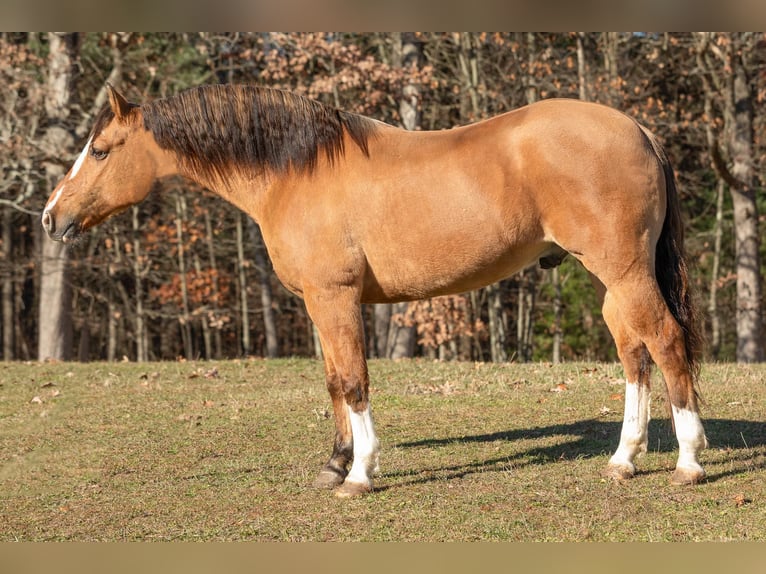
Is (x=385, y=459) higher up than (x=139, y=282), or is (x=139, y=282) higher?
(x=139, y=282)

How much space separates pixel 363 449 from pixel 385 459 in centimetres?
103

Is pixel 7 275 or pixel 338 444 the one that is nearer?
pixel 338 444

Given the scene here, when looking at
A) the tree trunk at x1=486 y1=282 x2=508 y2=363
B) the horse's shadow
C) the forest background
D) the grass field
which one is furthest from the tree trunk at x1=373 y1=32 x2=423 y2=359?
the horse's shadow

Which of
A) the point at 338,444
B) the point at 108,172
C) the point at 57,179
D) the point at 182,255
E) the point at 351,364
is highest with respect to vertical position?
the point at 57,179

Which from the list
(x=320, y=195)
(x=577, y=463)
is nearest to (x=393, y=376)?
(x=577, y=463)

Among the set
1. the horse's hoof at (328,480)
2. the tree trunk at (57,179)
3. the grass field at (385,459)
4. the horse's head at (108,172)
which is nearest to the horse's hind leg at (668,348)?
the grass field at (385,459)

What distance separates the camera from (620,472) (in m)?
5.76

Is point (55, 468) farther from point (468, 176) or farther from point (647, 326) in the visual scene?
point (647, 326)

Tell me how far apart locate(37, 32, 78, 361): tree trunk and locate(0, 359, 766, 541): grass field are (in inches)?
265

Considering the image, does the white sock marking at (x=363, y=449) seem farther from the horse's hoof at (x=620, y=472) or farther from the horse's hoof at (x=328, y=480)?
the horse's hoof at (x=620, y=472)

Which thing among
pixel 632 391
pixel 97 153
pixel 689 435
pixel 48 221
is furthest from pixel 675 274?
pixel 48 221

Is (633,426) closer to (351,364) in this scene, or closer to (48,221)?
(351,364)

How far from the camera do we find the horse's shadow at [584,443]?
6162 mm

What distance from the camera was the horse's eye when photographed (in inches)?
243
